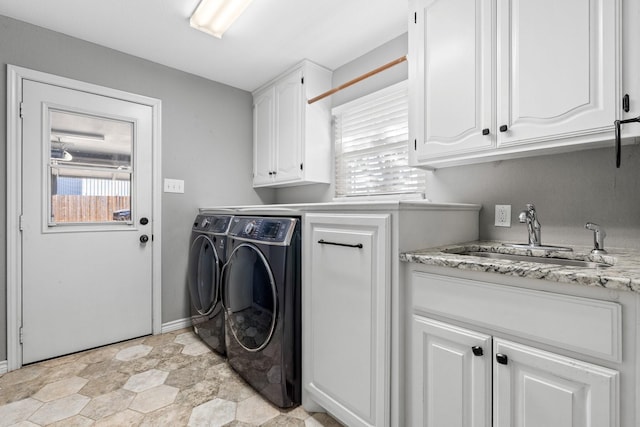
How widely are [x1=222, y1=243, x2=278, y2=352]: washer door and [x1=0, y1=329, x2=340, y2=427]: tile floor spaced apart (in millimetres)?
311

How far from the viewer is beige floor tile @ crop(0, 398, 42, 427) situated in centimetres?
145

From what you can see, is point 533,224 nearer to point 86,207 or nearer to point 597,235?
point 597,235

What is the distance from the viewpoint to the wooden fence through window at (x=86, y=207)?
6.84 ft

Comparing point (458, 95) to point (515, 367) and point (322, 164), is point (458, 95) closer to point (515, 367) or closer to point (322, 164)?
point (515, 367)

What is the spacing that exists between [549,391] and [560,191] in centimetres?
94

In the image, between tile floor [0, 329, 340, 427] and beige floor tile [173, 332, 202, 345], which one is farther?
beige floor tile [173, 332, 202, 345]

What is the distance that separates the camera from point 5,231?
191 centimetres

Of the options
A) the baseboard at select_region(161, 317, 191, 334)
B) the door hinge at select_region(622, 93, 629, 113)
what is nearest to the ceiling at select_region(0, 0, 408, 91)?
the door hinge at select_region(622, 93, 629, 113)

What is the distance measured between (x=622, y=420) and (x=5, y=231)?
3048 millimetres

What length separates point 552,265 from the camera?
0.93 metres

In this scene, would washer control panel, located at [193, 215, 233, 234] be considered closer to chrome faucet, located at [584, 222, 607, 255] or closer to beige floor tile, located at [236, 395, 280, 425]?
beige floor tile, located at [236, 395, 280, 425]

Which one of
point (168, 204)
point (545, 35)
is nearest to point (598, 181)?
point (545, 35)

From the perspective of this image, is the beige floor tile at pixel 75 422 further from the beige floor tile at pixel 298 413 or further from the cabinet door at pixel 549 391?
the cabinet door at pixel 549 391

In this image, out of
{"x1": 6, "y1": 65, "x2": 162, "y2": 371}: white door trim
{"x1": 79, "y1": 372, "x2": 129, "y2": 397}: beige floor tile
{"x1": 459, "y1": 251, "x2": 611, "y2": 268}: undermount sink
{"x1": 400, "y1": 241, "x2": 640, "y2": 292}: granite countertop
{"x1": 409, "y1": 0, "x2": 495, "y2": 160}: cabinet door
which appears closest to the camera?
{"x1": 400, "y1": 241, "x2": 640, "y2": 292}: granite countertop
